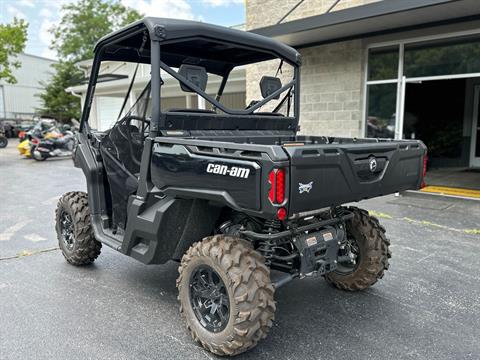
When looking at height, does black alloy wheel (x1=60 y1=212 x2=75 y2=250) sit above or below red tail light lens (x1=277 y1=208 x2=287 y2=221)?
below

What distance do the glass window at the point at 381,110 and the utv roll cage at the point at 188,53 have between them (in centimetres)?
547

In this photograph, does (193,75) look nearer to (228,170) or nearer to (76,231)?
(228,170)

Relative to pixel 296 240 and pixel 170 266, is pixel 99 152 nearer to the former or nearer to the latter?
pixel 170 266

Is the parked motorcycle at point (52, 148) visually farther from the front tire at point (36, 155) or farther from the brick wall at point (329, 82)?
the brick wall at point (329, 82)

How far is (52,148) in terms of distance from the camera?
639 inches

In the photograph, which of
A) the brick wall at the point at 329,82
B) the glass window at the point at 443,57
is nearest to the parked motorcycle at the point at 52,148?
the brick wall at the point at 329,82

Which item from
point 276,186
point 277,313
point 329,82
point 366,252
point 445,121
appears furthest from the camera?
point 445,121

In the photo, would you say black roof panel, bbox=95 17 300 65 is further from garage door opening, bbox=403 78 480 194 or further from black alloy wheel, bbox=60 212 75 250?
garage door opening, bbox=403 78 480 194

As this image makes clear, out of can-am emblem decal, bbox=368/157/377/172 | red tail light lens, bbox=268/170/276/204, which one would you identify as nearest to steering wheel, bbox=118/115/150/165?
red tail light lens, bbox=268/170/276/204

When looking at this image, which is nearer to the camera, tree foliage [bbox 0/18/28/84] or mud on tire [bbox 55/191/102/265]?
mud on tire [bbox 55/191/102/265]

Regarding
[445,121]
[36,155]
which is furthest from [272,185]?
[36,155]

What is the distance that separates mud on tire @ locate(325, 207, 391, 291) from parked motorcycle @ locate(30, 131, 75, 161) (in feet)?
47.8

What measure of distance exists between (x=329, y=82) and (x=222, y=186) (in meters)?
7.85

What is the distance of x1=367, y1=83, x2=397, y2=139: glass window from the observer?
9055 mm
